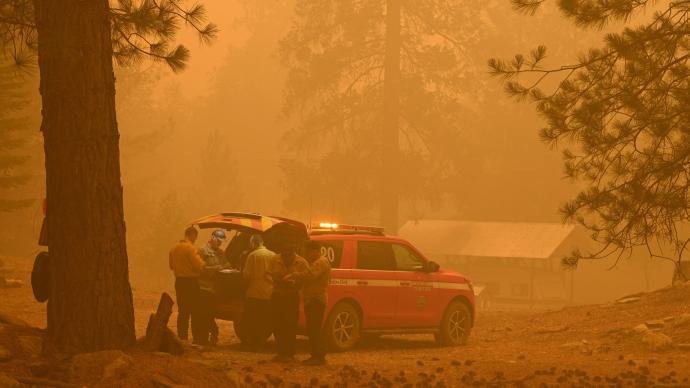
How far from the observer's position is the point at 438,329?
17.0 metres

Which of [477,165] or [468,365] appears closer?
[468,365]

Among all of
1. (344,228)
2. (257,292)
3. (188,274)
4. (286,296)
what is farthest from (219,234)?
(286,296)

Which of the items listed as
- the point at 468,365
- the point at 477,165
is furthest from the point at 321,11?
the point at 468,365

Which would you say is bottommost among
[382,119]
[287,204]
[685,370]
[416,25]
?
[685,370]

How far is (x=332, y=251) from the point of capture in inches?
606

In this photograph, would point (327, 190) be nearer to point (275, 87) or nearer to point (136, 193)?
point (136, 193)

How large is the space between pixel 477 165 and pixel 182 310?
39.3 m

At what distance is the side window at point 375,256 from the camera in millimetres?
15734

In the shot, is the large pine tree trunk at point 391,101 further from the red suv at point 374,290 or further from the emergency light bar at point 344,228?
the emergency light bar at point 344,228

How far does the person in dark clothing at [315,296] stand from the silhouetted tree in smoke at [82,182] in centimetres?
278

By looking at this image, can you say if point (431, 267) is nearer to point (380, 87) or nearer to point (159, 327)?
point (159, 327)

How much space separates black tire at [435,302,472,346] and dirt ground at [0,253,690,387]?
23 cm

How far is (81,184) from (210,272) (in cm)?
456

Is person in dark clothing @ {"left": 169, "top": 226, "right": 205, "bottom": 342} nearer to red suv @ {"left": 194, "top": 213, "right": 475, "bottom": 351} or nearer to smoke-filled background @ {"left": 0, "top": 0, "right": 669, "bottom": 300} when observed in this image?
red suv @ {"left": 194, "top": 213, "right": 475, "bottom": 351}
